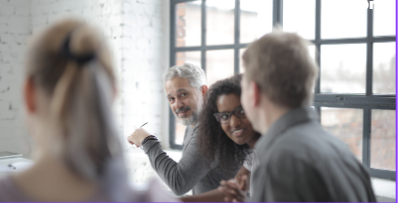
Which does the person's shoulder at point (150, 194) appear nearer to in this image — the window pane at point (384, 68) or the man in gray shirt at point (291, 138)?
the man in gray shirt at point (291, 138)

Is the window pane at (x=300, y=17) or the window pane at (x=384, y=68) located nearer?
the window pane at (x=384, y=68)

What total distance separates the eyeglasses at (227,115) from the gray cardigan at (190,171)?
0.19 metres

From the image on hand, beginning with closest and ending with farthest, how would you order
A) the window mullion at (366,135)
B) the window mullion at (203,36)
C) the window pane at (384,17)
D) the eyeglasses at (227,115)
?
the eyeglasses at (227,115) < the window pane at (384,17) < the window mullion at (366,135) < the window mullion at (203,36)

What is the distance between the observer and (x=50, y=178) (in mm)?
762

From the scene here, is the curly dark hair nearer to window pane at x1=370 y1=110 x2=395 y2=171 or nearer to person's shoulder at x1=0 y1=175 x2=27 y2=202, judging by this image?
person's shoulder at x1=0 y1=175 x2=27 y2=202

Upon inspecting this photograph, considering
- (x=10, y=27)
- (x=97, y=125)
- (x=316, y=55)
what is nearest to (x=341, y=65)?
(x=316, y=55)

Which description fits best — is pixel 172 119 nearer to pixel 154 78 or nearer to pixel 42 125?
pixel 154 78

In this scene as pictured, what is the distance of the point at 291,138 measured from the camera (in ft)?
3.07

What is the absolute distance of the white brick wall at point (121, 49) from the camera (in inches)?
147

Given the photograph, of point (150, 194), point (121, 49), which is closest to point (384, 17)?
point (121, 49)

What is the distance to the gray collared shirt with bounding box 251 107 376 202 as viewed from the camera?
879mm

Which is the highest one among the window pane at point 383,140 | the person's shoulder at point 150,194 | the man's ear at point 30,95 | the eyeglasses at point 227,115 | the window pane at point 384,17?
the window pane at point 384,17

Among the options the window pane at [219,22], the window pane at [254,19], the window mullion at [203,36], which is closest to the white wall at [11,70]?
the window mullion at [203,36]

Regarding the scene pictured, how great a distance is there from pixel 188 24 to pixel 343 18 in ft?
5.34
